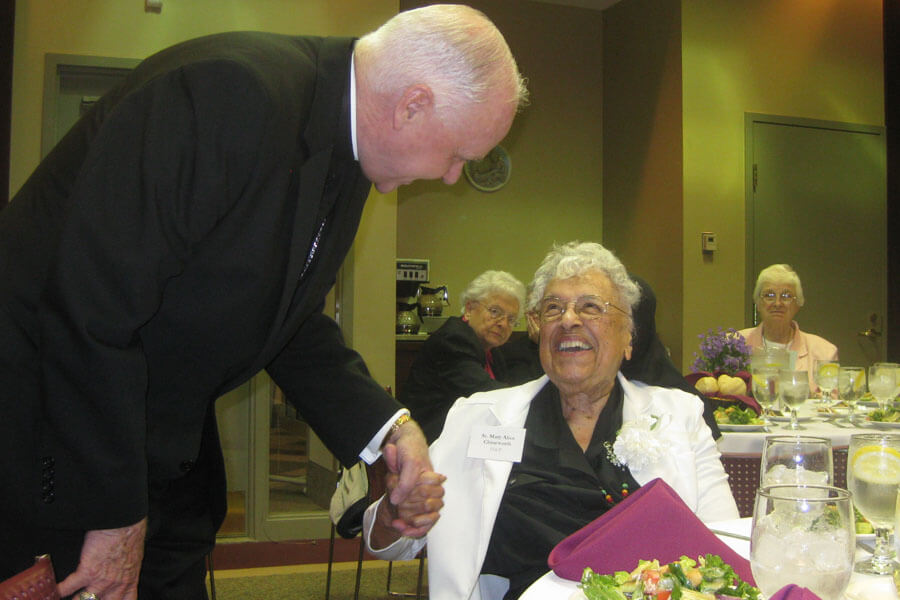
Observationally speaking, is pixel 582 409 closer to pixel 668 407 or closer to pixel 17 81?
pixel 668 407

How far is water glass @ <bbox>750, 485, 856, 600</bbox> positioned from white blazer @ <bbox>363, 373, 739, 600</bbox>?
0.97 m

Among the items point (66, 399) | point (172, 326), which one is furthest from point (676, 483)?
point (66, 399)

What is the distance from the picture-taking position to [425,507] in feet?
5.46

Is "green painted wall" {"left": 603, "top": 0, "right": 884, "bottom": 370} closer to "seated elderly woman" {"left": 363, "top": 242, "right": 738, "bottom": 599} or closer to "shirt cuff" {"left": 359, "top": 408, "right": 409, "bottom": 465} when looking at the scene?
"seated elderly woman" {"left": 363, "top": 242, "right": 738, "bottom": 599}

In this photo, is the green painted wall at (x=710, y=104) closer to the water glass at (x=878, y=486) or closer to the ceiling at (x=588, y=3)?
the ceiling at (x=588, y=3)

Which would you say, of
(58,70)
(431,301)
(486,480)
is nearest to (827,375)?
(486,480)

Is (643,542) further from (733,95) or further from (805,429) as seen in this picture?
(733,95)

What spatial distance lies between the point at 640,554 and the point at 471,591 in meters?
0.75

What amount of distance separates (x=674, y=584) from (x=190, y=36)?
4.85 meters

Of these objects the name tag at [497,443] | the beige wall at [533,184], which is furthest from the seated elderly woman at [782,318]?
the name tag at [497,443]

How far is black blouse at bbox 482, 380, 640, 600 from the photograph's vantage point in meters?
1.91

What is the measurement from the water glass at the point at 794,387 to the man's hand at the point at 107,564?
95.1 inches

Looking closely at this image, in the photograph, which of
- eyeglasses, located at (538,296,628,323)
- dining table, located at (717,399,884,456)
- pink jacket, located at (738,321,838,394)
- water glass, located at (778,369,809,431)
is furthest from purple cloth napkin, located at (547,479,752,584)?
pink jacket, located at (738,321,838,394)

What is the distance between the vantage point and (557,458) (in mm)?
2053
